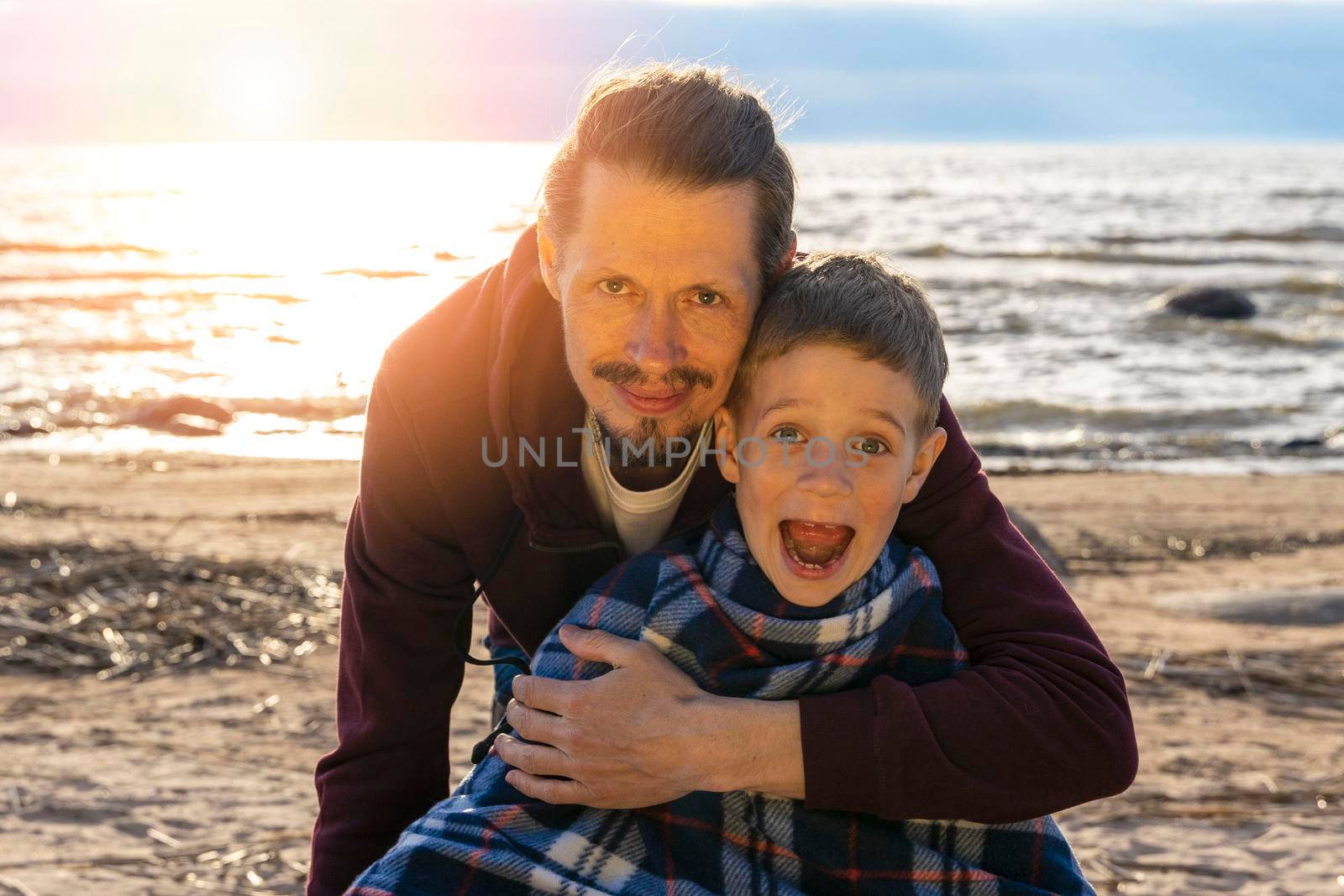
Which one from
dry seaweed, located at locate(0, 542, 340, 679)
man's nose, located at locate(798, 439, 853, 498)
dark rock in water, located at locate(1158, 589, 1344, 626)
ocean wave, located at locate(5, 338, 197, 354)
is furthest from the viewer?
ocean wave, located at locate(5, 338, 197, 354)

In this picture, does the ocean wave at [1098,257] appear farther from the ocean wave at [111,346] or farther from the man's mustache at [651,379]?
the man's mustache at [651,379]

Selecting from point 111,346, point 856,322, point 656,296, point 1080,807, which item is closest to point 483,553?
point 656,296

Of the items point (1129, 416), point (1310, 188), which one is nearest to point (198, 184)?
point (1310, 188)

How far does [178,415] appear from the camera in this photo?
10.1m

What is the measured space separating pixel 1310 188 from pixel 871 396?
4415 centimetres

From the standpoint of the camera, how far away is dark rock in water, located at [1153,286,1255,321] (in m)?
15.9

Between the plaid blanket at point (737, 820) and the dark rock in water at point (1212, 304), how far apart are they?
1495cm

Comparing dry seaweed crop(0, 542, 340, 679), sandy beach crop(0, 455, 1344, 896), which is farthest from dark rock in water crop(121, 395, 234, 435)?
dry seaweed crop(0, 542, 340, 679)

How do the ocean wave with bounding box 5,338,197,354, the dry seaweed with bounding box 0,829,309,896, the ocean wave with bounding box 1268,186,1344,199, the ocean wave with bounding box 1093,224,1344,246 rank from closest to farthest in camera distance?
the dry seaweed with bounding box 0,829,309,896 < the ocean wave with bounding box 5,338,197,354 < the ocean wave with bounding box 1093,224,1344,246 < the ocean wave with bounding box 1268,186,1344,199

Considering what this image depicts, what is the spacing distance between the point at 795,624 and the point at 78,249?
25.6 meters

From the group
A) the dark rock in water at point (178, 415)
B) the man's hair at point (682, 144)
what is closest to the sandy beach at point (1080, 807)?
the man's hair at point (682, 144)

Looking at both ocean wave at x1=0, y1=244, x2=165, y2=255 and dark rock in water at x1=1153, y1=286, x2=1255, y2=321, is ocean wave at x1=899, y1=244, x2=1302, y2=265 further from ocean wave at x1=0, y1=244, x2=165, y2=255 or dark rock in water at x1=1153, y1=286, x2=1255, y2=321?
Answer: ocean wave at x1=0, y1=244, x2=165, y2=255

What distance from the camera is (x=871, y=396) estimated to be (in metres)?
2.33

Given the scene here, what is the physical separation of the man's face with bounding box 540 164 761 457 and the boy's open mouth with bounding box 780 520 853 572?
12.4 inches
